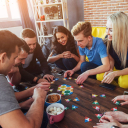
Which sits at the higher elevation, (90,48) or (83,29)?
(83,29)

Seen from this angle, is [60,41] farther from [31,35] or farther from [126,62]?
[126,62]

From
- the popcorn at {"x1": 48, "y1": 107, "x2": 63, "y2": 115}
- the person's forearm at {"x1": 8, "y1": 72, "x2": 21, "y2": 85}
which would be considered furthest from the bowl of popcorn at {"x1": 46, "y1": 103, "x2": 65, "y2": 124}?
the person's forearm at {"x1": 8, "y1": 72, "x2": 21, "y2": 85}

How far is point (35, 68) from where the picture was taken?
1974 mm

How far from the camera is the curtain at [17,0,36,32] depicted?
3.97m

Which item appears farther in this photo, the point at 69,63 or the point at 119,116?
the point at 69,63

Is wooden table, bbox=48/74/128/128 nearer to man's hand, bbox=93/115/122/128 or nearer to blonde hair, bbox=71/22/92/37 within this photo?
man's hand, bbox=93/115/122/128

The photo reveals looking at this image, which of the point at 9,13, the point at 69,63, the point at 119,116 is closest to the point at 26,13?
the point at 9,13

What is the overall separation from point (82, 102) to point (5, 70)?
0.60 m

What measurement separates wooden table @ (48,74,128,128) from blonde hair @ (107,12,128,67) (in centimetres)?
53

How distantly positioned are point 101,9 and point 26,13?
94.6 inches

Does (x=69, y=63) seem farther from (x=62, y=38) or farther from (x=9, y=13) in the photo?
(x=9, y=13)

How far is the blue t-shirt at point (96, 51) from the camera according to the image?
5.01 feet

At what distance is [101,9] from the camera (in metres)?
3.65

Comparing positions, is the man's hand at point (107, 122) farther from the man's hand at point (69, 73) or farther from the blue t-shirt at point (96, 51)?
the blue t-shirt at point (96, 51)
